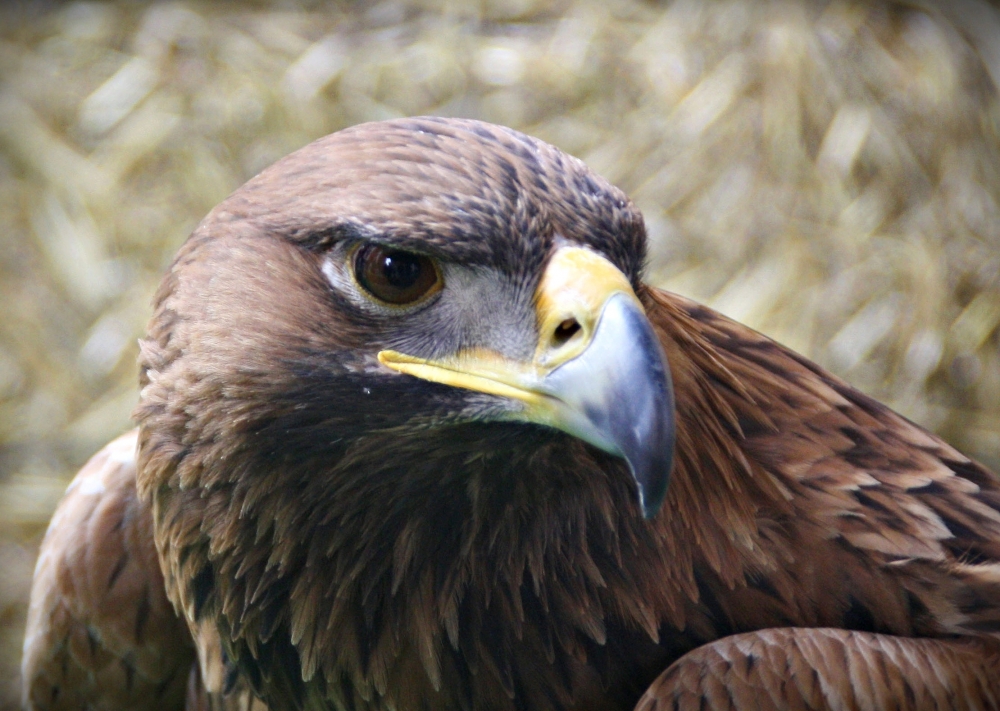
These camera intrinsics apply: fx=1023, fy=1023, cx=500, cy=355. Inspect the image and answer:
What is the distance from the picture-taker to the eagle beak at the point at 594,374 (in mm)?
1424

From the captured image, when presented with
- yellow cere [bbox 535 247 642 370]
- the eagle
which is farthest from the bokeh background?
yellow cere [bbox 535 247 642 370]

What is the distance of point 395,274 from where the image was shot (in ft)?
5.24

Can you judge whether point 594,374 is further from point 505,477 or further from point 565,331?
point 505,477

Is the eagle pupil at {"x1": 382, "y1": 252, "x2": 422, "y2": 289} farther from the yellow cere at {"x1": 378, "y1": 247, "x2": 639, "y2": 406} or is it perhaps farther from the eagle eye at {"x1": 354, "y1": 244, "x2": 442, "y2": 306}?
the yellow cere at {"x1": 378, "y1": 247, "x2": 639, "y2": 406}

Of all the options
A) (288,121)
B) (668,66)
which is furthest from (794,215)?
(288,121)

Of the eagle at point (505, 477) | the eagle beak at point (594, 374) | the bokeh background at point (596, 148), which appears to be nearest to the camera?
the eagle beak at point (594, 374)

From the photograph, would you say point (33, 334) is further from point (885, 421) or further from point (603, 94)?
point (885, 421)

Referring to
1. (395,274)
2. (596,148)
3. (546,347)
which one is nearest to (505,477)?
(546,347)

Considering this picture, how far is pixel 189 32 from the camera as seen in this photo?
4684 millimetres

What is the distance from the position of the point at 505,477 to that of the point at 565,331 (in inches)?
12.5

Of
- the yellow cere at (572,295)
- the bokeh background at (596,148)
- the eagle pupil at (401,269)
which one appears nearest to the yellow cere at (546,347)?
the yellow cere at (572,295)

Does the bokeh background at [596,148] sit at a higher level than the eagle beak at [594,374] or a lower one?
higher

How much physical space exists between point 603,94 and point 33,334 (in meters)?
2.72

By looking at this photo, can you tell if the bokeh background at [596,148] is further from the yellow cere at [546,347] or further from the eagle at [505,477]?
the yellow cere at [546,347]
